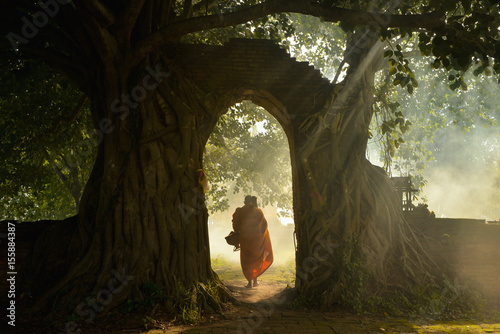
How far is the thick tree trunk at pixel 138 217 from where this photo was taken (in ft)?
17.0

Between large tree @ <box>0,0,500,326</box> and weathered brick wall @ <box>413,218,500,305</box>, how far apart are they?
765mm

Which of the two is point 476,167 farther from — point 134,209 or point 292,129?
point 134,209

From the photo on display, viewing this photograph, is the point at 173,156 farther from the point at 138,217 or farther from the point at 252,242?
the point at 252,242

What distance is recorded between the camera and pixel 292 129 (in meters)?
7.11

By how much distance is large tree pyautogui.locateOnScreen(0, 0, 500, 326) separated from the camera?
5004 millimetres

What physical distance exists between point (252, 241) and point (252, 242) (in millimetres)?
24

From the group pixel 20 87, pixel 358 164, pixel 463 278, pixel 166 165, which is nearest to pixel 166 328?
pixel 166 165

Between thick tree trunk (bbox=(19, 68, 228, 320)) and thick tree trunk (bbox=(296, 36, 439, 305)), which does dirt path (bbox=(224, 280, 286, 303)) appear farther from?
thick tree trunk (bbox=(19, 68, 228, 320))

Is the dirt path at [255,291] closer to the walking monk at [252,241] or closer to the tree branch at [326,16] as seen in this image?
the walking monk at [252,241]

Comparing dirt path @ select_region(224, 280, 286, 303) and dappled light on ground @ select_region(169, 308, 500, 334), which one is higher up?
dappled light on ground @ select_region(169, 308, 500, 334)

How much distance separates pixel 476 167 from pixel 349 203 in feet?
130

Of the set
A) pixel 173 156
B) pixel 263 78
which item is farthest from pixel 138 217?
pixel 263 78

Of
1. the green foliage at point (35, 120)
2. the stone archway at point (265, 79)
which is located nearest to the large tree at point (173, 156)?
the stone archway at point (265, 79)

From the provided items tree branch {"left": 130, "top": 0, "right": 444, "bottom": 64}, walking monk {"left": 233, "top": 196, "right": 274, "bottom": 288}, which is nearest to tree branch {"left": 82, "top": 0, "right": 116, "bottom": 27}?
tree branch {"left": 130, "top": 0, "right": 444, "bottom": 64}
